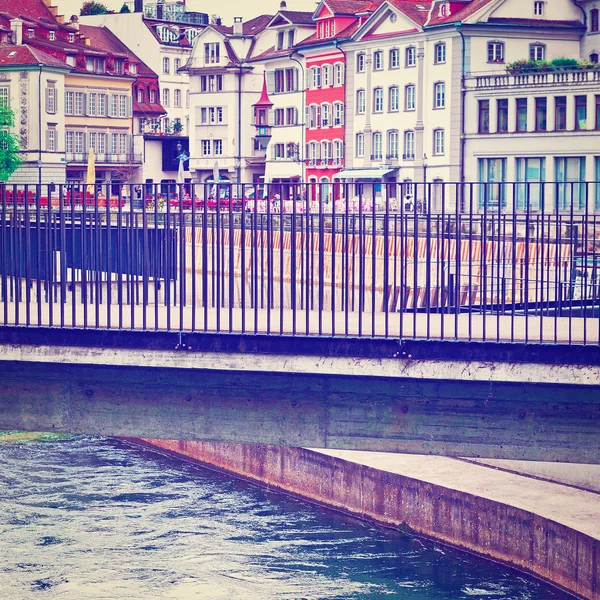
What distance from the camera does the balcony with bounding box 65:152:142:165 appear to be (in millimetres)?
92500

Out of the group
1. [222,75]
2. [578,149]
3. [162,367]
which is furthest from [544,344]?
[222,75]

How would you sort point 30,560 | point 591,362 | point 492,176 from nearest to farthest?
point 591,362, point 30,560, point 492,176

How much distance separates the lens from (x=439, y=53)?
6788 cm

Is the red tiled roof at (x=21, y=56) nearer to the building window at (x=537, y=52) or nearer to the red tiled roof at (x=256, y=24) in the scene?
the red tiled roof at (x=256, y=24)

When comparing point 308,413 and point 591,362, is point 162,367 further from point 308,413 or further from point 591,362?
point 591,362

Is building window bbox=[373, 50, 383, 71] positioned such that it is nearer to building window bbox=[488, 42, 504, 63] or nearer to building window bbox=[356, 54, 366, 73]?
building window bbox=[356, 54, 366, 73]

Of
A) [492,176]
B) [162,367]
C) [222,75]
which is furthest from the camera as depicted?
[222,75]

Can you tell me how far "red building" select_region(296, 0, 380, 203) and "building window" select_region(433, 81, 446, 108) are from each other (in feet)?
29.8

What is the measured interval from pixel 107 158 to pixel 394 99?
29.5 metres

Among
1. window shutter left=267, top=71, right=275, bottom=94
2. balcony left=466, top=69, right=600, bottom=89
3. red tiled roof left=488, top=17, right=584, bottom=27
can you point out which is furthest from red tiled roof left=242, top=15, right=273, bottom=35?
balcony left=466, top=69, right=600, bottom=89

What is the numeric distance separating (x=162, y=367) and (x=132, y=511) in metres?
11.5

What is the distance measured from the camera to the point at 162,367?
13914 millimetres

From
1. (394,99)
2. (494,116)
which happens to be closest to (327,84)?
(394,99)

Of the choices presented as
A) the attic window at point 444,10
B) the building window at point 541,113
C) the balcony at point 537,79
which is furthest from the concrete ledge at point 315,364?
the attic window at point 444,10
